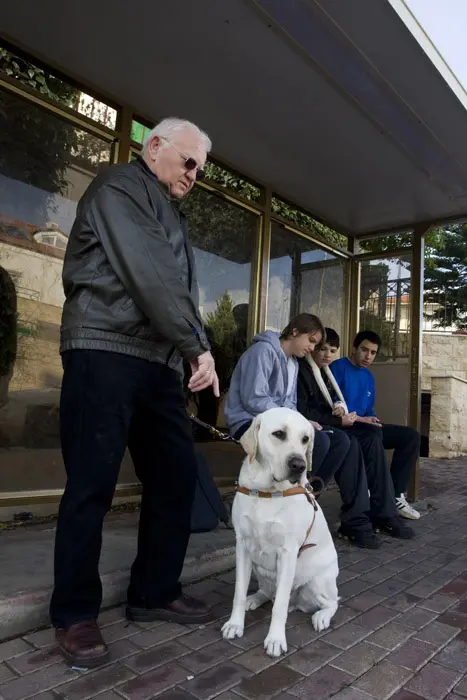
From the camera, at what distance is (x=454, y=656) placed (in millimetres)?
2477

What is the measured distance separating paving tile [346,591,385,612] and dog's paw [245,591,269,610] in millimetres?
523

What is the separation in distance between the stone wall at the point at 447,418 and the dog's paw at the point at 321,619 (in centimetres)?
987

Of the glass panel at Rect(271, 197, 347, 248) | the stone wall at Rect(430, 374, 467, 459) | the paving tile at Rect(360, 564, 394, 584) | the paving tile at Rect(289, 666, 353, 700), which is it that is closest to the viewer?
the paving tile at Rect(289, 666, 353, 700)

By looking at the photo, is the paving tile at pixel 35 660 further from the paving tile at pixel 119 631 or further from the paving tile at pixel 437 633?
the paving tile at pixel 437 633

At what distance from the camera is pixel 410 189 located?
224 inches

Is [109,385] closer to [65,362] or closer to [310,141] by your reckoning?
[65,362]

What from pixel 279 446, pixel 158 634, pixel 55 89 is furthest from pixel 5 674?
pixel 55 89

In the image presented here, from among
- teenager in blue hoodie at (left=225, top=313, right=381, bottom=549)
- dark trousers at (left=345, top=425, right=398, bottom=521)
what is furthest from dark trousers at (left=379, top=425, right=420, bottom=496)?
teenager in blue hoodie at (left=225, top=313, right=381, bottom=549)

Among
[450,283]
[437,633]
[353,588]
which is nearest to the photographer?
[437,633]

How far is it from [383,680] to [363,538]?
6.92 ft

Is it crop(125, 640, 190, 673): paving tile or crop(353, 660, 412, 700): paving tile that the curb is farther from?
crop(353, 660, 412, 700): paving tile

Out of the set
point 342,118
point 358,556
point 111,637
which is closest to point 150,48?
point 342,118

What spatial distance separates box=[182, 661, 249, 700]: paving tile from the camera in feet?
6.74

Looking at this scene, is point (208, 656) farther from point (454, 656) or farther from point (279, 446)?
point (454, 656)
